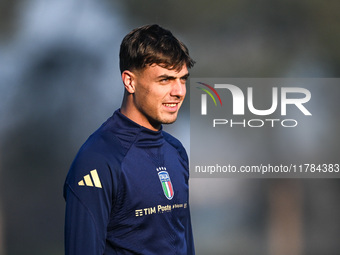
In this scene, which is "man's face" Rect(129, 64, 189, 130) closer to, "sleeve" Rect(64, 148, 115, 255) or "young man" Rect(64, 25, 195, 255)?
"young man" Rect(64, 25, 195, 255)

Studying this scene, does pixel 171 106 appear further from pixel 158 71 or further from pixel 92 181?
pixel 92 181

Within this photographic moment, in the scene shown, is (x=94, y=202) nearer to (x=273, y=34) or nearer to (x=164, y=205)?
(x=164, y=205)

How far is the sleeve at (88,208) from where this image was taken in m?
1.40

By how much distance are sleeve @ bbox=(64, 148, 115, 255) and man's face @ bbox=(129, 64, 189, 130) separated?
256 mm

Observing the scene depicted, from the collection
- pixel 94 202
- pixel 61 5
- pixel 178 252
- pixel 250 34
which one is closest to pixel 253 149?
pixel 250 34

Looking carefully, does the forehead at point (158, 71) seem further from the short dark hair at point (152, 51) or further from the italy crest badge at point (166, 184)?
the italy crest badge at point (166, 184)

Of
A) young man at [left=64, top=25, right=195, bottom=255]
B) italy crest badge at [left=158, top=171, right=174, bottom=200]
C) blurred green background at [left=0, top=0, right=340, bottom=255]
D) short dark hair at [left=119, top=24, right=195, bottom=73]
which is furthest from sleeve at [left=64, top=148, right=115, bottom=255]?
blurred green background at [left=0, top=0, right=340, bottom=255]

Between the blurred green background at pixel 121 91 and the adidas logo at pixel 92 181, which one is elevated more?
the blurred green background at pixel 121 91

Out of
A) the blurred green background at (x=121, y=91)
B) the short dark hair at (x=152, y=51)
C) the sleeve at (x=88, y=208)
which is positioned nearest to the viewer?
the sleeve at (x=88, y=208)

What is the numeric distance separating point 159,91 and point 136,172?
0.25 m

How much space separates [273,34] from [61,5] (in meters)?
1.66

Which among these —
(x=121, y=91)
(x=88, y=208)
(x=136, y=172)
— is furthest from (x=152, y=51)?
(x=121, y=91)

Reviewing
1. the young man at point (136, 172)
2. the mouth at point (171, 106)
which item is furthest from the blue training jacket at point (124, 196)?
the mouth at point (171, 106)

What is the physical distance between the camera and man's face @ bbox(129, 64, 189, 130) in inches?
61.0
